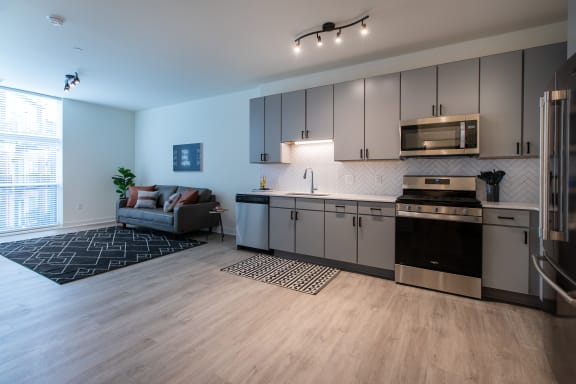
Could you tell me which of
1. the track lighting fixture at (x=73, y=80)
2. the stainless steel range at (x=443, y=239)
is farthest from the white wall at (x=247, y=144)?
the track lighting fixture at (x=73, y=80)

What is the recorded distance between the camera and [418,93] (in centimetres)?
330

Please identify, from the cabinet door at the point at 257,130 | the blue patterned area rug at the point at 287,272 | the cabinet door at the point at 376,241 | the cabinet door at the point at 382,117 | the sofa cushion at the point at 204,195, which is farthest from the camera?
the sofa cushion at the point at 204,195

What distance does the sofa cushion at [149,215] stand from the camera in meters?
5.11

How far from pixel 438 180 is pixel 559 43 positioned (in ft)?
5.39

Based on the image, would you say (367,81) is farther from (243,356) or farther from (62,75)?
(62,75)

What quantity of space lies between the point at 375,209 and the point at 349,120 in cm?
127

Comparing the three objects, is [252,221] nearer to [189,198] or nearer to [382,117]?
[189,198]

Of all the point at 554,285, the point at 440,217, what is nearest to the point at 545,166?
the point at 554,285

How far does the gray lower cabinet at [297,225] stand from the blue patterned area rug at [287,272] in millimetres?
207

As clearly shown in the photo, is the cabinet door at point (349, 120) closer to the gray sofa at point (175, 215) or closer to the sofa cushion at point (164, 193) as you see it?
the gray sofa at point (175, 215)

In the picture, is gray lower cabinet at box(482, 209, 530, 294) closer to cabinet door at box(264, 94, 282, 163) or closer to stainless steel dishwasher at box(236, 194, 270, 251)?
stainless steel dishwasher at box(236, 194, 270, 251)

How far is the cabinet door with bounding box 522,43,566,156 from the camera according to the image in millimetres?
2711

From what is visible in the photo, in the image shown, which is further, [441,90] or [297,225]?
[297,225]

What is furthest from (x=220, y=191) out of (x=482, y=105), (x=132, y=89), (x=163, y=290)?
(x=482, y=105)
